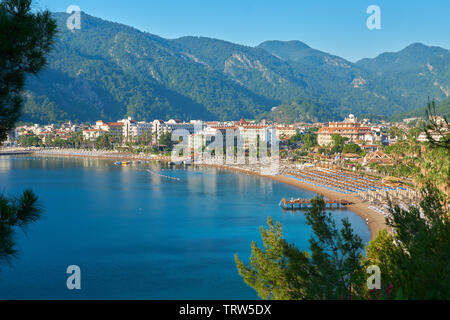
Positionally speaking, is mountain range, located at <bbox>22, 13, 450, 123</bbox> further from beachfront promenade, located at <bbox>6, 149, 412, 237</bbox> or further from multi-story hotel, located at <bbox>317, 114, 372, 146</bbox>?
beachfront promenade, located at <bbox>6, 149, 412, 237</bbox>

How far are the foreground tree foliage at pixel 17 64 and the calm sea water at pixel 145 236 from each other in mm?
566

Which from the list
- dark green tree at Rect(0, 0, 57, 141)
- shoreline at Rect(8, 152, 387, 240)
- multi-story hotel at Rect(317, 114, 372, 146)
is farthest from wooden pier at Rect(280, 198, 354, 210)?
multi-story hotel at Rect(317, 114, 372, 146)

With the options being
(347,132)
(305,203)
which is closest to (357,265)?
(305,203)

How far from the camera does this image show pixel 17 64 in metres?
4.46

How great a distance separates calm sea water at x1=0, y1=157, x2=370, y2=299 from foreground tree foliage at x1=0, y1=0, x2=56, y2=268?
0.57m

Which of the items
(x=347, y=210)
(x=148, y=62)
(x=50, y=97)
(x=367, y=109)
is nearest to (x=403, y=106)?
(x=367, y=109)

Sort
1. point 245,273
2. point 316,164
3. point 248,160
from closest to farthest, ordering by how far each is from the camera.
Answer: point 245,273 → point 316,164 → point 248,160

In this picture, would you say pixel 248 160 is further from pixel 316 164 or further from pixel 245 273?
pixel 245 273

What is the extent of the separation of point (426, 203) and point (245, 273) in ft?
9.84

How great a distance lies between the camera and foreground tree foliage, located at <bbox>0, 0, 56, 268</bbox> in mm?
4074

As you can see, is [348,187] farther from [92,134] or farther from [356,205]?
[92,134]

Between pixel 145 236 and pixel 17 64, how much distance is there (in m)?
15.7

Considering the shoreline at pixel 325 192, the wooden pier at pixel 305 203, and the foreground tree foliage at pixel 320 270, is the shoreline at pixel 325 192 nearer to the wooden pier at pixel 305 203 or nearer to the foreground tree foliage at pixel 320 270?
the wooden pier at pixel 305 203

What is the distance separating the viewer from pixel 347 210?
2391 cm
